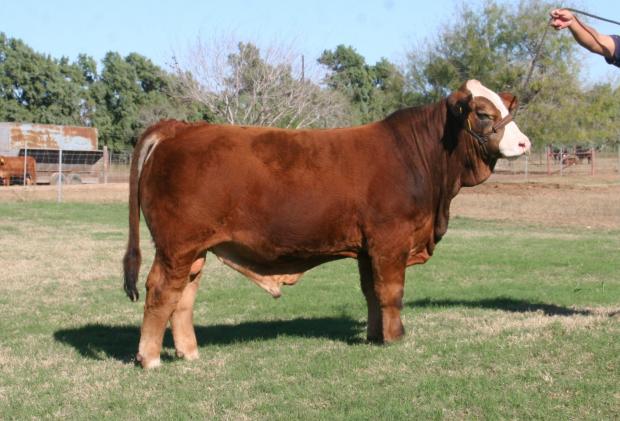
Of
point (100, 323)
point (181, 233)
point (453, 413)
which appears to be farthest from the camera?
point (100, 323)

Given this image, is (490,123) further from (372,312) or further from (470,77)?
(470,77)

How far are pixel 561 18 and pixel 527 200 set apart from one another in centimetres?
2396

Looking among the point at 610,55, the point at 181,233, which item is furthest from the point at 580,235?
the point at 181,233

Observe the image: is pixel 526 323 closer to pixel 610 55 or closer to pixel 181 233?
pixel 610 55

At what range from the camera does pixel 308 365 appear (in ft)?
20.7

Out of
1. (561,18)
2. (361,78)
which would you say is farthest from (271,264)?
(361,78)

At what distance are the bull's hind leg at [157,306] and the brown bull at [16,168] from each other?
34783 millimetres

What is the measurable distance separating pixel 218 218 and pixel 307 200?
745 mm

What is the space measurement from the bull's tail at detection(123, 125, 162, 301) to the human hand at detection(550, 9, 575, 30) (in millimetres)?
3774

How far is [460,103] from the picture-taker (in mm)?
6699

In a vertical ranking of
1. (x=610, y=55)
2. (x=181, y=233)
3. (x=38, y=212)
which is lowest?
(x=38, y=212)

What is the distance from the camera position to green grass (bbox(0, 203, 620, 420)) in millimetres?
5293

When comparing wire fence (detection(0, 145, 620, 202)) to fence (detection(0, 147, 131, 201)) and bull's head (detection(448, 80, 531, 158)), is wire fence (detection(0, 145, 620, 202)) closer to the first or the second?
fence (detection(0, 147, 131, 201))

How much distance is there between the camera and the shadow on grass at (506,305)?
859cm
